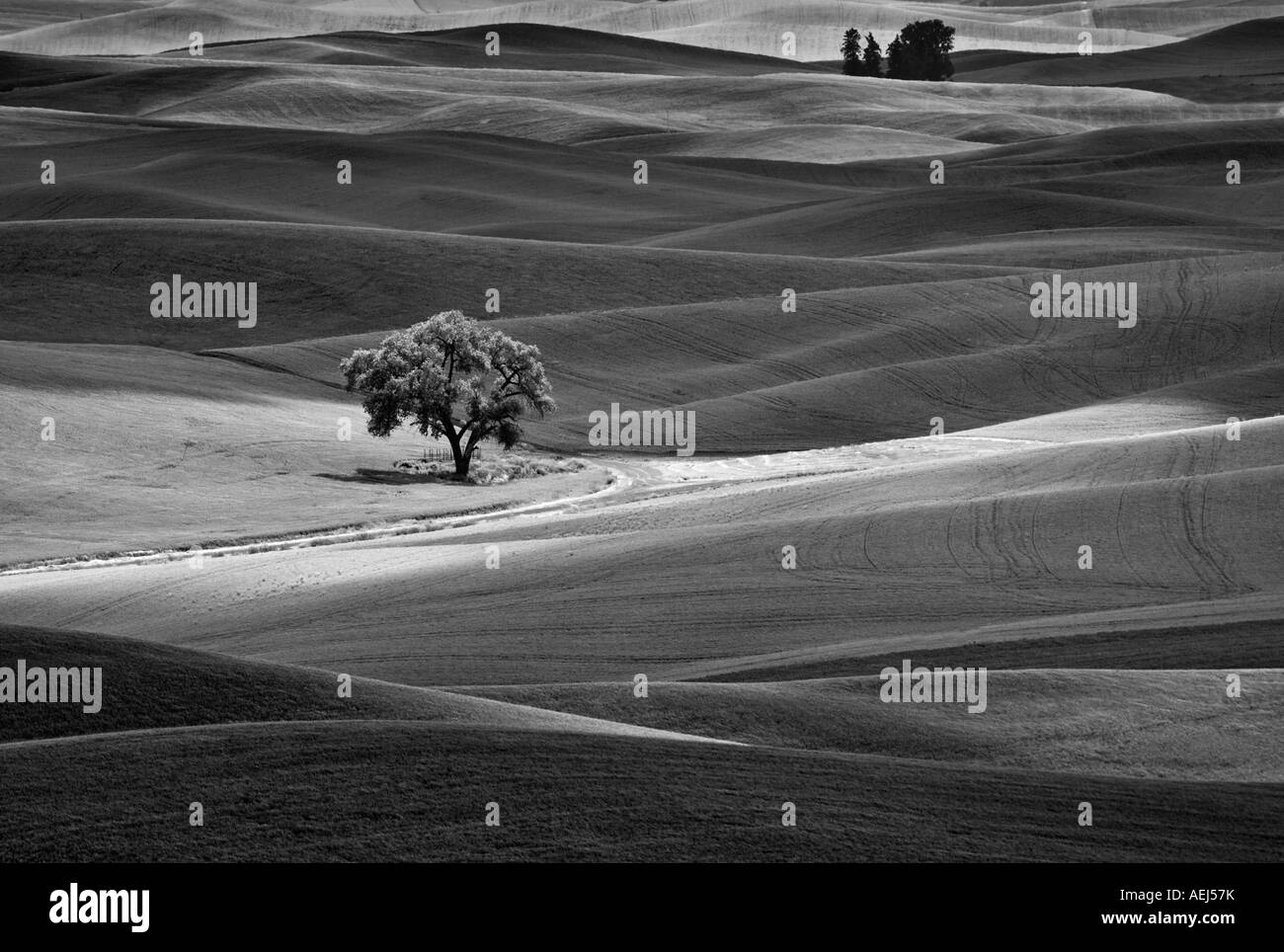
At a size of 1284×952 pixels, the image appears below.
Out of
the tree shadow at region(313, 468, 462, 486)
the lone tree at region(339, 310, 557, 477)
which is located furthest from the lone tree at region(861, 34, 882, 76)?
the tree shadow at region(313, 468, 462, 486)

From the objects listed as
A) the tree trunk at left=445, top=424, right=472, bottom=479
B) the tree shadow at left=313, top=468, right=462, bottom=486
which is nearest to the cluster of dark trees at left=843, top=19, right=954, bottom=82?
the tree trunk at left=445, top=424, right=472, bottom=479

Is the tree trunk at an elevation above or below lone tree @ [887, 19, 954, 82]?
below

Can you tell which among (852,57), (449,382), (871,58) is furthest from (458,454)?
(852,57)

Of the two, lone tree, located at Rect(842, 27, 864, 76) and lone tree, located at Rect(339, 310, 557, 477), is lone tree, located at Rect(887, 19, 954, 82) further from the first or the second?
lone tree, located at Rect(339, 310, 557, 477)

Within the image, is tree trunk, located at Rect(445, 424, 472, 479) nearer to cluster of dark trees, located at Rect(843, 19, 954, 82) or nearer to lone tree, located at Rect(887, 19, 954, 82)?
cluster of dark trees, located at Rect(843, 19, 954, 82)

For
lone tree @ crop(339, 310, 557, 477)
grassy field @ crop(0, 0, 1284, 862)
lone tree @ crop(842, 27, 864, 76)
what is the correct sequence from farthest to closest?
lone tree @ crop(842, 27, 864, 76)
lone tree @ crop(339, 310, 557, 477)
grassy field @ crop(0, 0, 1284, 862)

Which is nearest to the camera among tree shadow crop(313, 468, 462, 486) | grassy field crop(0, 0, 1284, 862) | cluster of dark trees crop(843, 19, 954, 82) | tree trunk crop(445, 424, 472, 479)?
grassy field crop(0, 0, 1284, 862)

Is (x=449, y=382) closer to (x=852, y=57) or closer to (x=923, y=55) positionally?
(x=852, y=57)

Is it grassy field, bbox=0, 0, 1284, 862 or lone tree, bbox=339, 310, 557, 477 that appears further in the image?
lone tree, bbox=339, 310, 557, 477
